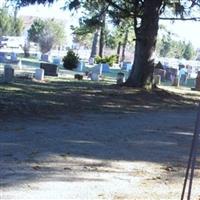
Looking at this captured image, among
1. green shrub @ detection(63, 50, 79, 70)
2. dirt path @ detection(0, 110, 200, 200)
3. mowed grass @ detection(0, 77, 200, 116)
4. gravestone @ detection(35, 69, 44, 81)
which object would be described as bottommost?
dirt path @ detection(0, 110, 200, 200)

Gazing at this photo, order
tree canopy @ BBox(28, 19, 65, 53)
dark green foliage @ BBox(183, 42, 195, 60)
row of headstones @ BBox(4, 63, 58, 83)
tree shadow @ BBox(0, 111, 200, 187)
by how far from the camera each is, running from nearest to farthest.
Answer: tree shadow @ BBox(0, 111, 200, 187), row of headstones @ BBox(4, 63, 58, 83), tree canopy @ BBox(28, 19, 65, 53), dark green foliage @ BBox(183, 42, 195, 60)

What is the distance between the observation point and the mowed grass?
1325 cm

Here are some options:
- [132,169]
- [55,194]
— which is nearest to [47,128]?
[132,169]

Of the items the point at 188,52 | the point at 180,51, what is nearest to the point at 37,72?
the point at 188,52

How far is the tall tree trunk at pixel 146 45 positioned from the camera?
21203 mm

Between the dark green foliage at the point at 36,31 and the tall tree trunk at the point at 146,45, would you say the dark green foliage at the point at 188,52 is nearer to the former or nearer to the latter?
the dark green foliage at the point at 36,31

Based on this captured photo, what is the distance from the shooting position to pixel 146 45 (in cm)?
2148

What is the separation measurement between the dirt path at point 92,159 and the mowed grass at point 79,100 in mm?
1425

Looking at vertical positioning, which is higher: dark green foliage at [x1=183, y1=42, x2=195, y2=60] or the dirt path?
dark green foliage at [x1=183, y1=42, x2=195, y2=60]

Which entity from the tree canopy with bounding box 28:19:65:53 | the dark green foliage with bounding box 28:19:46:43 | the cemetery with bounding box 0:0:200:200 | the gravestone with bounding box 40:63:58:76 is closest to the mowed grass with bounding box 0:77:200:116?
the cemetery with bounding box 0:0:200:200

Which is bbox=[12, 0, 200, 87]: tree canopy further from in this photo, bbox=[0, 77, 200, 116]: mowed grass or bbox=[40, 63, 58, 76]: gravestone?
bbox=[40, 63, 58, 76]: gravestone

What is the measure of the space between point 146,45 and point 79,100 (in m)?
6.30

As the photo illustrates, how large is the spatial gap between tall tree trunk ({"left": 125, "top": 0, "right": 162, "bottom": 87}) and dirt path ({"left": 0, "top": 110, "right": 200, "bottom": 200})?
31.0ft

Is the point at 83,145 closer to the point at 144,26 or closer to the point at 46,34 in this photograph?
the point at 144,26
